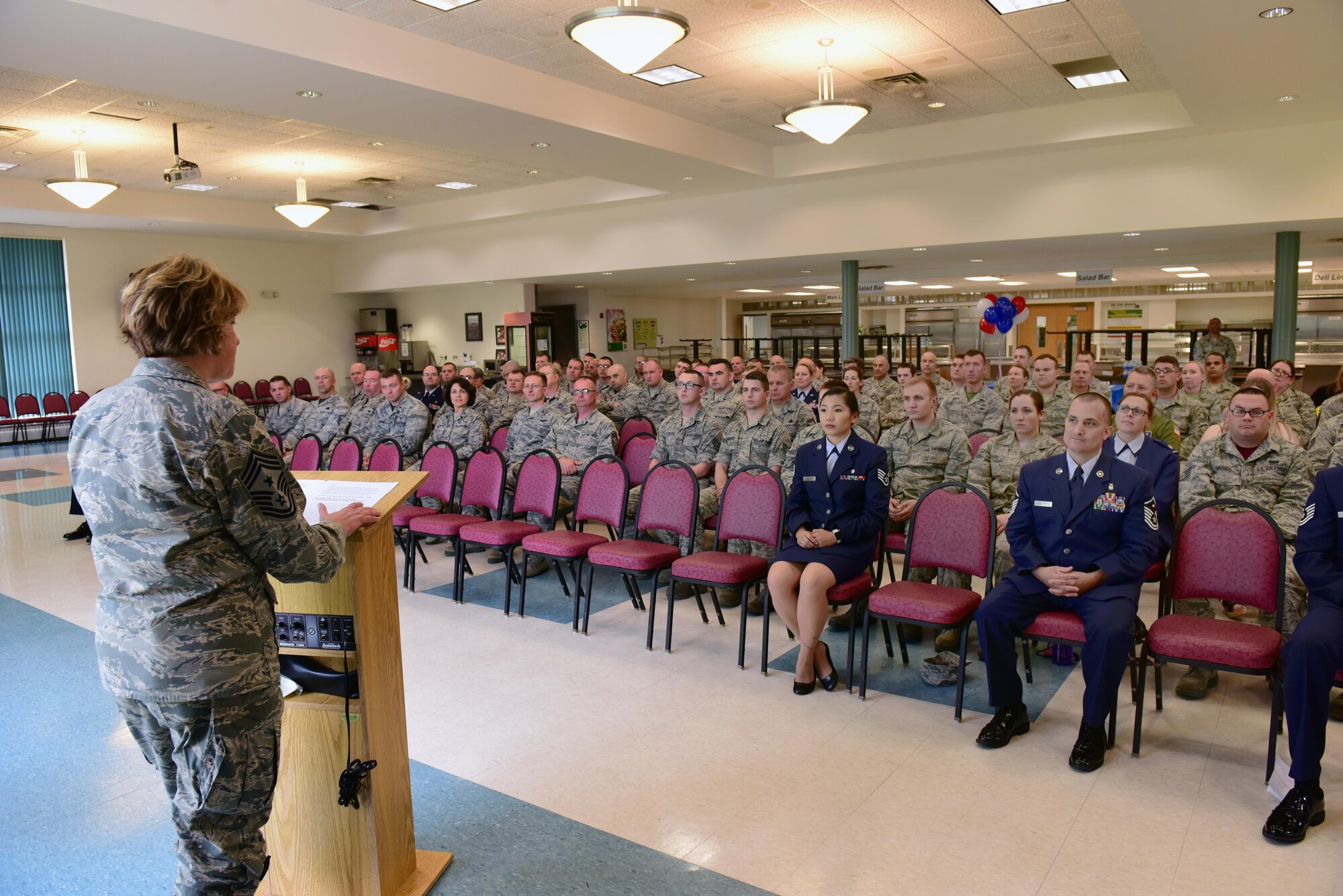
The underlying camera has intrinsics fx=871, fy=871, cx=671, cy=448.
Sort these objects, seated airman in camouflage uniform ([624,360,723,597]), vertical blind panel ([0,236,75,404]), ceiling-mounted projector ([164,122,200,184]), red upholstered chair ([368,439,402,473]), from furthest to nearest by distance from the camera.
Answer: vertical blind panel ([0,236,75,404]), ceiling-mounted projector ([164,122,200,184]), red upholstered chair ([368,439,402,473]), seated airman in camouflage uniform ([624,360,723,597])

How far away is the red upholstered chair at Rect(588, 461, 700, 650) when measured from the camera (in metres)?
4.51

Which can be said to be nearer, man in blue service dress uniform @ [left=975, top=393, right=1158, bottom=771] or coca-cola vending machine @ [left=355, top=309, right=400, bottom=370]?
man in blue service dress uniform @ [left=975, top=393, right=1158, bottom=771]

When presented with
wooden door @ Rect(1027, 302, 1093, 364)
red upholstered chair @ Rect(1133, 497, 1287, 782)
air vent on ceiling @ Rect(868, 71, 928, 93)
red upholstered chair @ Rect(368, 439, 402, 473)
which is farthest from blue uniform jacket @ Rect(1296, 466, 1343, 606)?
wooden door @ Rect(1027, 302, 1093, 364)

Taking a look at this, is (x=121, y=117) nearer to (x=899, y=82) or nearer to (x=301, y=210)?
Answer: (x=301, y=210)

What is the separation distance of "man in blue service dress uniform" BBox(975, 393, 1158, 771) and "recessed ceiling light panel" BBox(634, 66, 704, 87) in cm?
491

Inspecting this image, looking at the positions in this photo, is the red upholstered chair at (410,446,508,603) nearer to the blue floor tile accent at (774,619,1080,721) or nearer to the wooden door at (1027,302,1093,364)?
the blue floor tile accent at (774,619,1080,721)

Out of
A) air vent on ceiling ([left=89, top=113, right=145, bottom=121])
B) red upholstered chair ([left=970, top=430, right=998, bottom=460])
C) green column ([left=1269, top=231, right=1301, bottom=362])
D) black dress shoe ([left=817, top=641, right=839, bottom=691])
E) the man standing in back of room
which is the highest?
air vent on ceiling ([left=89, top=113, right=145, bottom=121])

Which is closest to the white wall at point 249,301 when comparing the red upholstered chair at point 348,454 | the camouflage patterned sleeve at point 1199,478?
the red upholstered chair at point 348,454

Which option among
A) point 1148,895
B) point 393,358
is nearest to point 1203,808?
point 1148,895

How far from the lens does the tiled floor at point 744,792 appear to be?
255 centimetres

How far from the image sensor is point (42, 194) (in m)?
12.2

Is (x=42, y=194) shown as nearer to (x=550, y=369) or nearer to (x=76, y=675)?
(x=550, y=369)

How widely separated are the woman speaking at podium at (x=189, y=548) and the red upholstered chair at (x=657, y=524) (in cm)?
274

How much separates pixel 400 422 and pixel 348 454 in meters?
1.02
